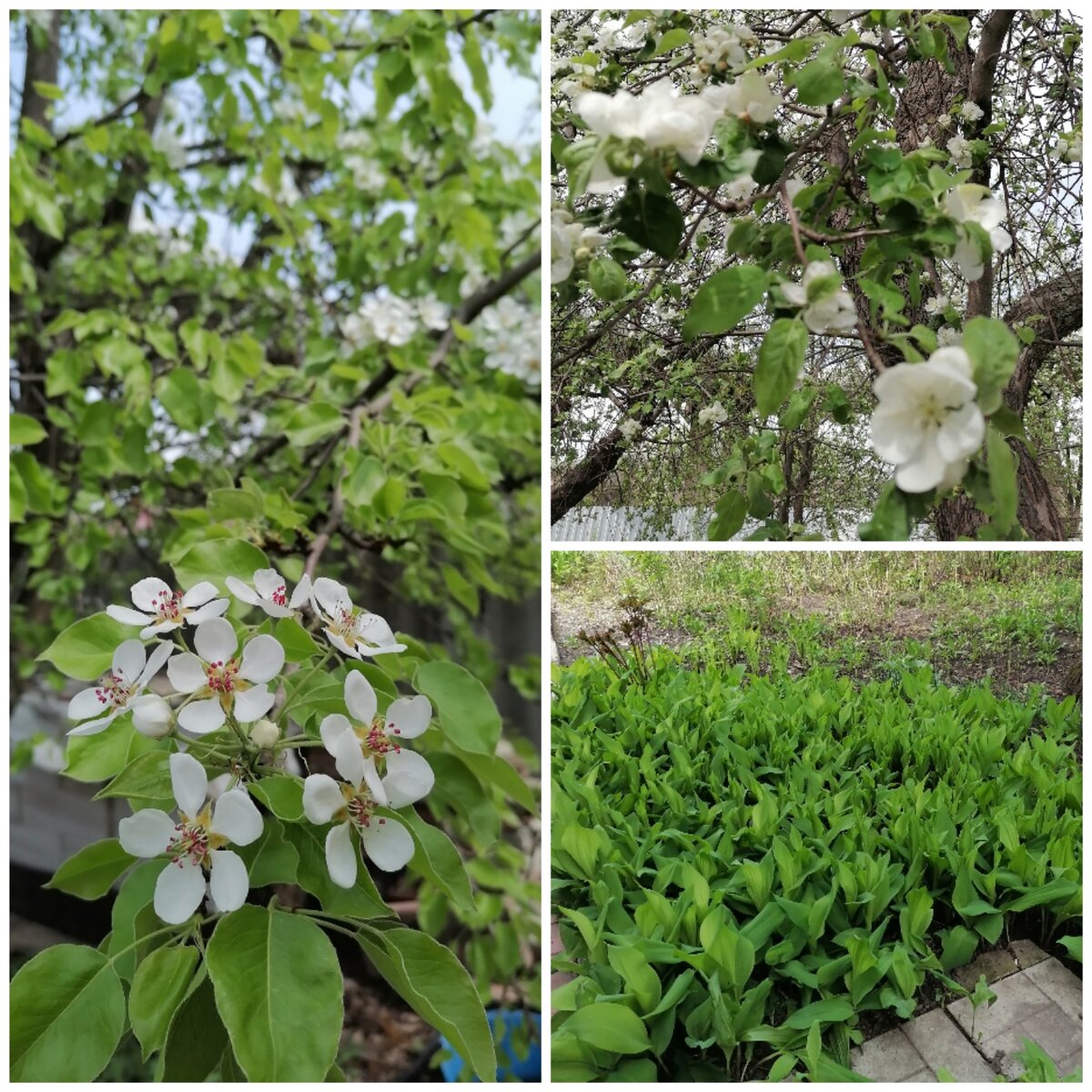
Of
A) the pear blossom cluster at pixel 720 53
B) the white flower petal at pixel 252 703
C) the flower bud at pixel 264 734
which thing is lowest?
the flower bud at pixel 264 734

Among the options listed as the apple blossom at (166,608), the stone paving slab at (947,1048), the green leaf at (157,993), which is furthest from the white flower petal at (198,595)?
the stone paving slab at (947,1048)

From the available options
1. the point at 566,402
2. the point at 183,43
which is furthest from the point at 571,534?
the point at 183,43

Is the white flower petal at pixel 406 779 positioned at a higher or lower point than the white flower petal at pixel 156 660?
lower

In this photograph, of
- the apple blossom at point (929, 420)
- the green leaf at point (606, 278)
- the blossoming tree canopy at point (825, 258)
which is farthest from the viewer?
the blossoming tree canopy at point (825, 258)

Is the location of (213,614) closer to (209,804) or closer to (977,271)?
(209,804)

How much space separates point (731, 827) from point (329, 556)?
1.55m

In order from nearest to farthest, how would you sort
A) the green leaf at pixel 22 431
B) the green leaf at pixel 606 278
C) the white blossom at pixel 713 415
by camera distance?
the green leaf at pixel 606 278 < the white blossom at pixel 713 415 < the green leaf at pixel 22 431

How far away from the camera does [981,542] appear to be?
94 cm

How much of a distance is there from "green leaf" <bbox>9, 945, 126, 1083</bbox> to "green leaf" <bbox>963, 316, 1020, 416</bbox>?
61cm

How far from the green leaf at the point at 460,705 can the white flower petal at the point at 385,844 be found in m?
0.09

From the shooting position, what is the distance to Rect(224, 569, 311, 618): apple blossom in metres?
0.62

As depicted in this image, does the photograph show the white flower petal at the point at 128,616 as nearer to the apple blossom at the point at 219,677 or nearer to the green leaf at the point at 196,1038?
the apple blossom at the point at 219,677

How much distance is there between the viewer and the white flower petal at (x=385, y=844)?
1.82 feet

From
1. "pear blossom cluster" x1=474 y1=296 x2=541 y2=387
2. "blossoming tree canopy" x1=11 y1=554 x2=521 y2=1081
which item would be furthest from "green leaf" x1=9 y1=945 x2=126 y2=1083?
"pear blossom cluster" x1=474 y1=296 x2=541 y2=387
